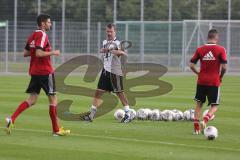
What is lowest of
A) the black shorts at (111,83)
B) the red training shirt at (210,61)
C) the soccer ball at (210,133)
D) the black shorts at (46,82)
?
the soccer ball at (210,133)

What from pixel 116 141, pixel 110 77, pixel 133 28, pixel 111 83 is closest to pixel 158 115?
pixel 111 83

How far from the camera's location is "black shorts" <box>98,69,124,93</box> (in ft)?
58.3

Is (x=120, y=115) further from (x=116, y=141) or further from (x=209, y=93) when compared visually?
(x=116, y=141)

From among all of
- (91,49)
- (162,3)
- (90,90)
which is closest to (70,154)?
(90,90)

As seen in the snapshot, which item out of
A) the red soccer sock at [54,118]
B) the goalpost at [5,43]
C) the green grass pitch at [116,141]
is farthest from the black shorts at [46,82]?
the goalpost at [5,43]

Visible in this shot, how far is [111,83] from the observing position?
701 inches

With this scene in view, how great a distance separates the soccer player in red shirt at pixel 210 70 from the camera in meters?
15.0

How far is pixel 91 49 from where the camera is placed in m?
51.1

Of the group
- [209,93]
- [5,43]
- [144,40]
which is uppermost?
[144,40]

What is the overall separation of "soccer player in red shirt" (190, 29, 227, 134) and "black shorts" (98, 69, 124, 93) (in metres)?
2.84

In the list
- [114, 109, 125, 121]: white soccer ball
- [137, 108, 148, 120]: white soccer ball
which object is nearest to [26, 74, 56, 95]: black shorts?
[114, 109, 125, 121]: white soccer ball

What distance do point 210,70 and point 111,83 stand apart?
10.9 feet

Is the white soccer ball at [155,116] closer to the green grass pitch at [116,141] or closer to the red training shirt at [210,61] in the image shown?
the green grass pitch at [116,141]

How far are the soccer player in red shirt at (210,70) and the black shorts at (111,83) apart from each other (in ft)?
9.33
